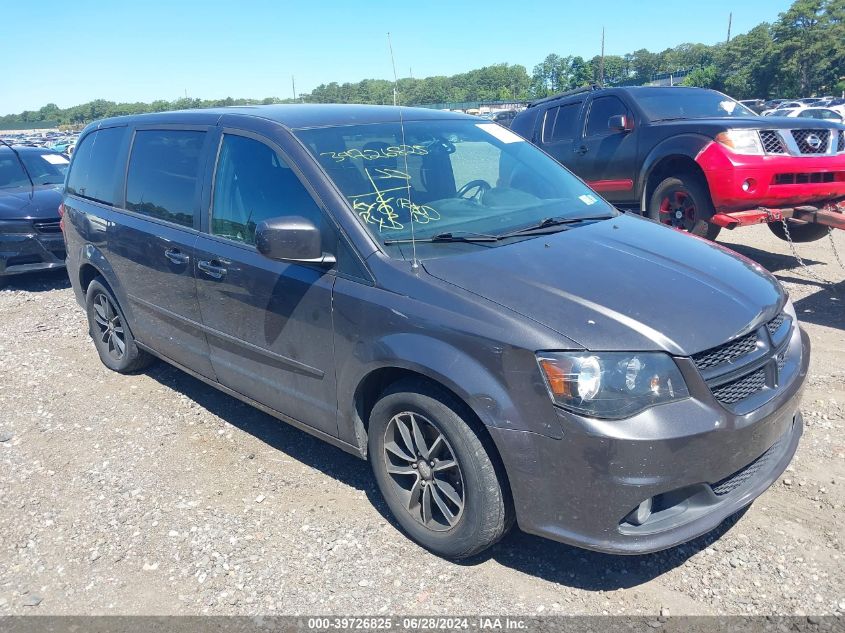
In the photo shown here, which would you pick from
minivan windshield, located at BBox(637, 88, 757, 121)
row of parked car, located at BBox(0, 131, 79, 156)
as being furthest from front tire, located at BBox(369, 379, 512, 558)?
row of parked car, located at BBox(0, 131, 79, 156)

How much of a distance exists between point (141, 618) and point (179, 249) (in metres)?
2.06

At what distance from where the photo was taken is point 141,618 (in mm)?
2729

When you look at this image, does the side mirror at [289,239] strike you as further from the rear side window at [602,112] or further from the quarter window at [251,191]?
the rear side window at [602,112]

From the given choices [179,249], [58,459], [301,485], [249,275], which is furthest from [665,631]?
[58,459]

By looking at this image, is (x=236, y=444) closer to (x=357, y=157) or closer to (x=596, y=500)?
(x=357, y=157)

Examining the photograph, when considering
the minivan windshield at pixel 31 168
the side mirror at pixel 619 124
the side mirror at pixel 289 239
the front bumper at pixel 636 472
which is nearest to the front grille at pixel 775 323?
the front bumper at pixel 636 472

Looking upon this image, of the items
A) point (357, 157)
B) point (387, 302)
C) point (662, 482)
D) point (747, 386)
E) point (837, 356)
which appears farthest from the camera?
point (837, 356)

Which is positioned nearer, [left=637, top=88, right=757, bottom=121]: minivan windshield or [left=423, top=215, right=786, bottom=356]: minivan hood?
[left=423, top=215, right=786, bottom=356]: minivan hood

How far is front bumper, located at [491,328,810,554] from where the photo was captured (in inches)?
93.7

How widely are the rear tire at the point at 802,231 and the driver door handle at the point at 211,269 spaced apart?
20.0ft

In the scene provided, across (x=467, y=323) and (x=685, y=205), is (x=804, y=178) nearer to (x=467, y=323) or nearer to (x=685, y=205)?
(x=685, y=205)

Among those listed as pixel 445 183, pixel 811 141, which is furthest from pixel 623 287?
pixel 811 141

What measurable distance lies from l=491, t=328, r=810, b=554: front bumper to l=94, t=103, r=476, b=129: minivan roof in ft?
6.65

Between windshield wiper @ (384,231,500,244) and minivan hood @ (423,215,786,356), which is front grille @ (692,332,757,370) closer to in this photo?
minivan hood @ (423,215,786,356)
